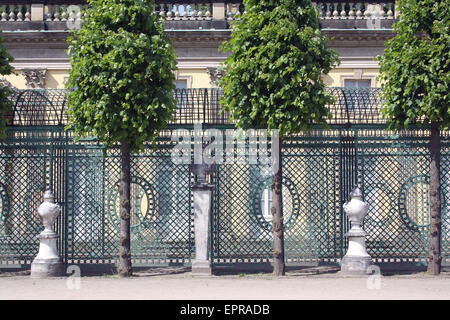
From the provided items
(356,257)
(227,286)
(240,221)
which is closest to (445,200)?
(356,257)

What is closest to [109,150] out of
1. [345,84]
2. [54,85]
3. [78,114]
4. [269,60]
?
[78,114]

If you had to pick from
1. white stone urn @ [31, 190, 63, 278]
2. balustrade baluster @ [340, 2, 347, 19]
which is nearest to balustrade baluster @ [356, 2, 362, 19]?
balustrade baluster @ [340, 2, 347, 19]

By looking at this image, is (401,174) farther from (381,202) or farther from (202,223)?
(202,223)

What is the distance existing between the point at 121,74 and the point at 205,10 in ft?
36.0

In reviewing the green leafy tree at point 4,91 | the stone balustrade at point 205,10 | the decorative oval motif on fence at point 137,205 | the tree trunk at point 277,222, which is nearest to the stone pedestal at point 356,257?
the tree trunk at point 277,222

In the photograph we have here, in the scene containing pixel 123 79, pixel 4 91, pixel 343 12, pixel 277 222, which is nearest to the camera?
pixel 123 79

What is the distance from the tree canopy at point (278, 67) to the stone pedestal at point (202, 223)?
158cm

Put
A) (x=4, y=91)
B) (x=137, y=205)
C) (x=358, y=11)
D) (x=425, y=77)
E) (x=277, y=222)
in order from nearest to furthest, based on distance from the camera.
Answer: (x=425, y=77)
(x=277, y=222)
(x=4, y=91)
(x=137, y=205)
(x=358, y=11)

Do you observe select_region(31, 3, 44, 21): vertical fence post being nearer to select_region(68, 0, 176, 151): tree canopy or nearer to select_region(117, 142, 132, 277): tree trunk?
select_region(68, 0, 176, 151): tree canopy

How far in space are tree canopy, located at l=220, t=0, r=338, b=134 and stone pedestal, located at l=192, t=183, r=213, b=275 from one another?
1.58 metres

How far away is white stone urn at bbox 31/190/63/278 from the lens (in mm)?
12539

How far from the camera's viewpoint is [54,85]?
22.2 meters

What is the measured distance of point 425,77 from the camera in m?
12.1

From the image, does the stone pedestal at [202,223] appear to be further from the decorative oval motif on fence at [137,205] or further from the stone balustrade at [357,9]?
the stone balustrade at [357,9]
